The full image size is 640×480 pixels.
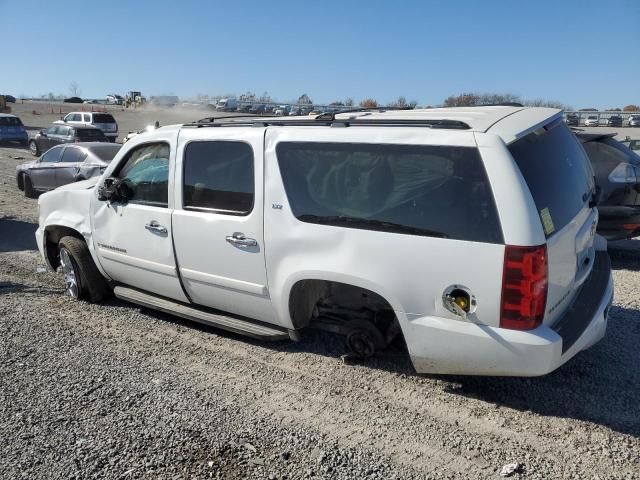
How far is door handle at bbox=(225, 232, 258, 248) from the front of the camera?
12.7 feet

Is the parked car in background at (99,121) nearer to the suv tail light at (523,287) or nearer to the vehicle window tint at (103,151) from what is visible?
the vehicle window tint at (103,151)

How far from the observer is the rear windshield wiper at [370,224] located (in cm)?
316

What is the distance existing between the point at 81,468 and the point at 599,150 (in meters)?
6.58

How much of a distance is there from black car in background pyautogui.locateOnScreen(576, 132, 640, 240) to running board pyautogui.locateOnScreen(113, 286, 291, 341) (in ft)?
15.1

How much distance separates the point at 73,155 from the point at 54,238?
24.2 ft

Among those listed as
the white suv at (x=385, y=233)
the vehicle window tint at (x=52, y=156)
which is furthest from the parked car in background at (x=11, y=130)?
the white suv at (x=385, y=233)

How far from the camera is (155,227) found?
14.8ft

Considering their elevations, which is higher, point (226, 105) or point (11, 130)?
point (226, 105)

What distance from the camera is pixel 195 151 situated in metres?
4.34

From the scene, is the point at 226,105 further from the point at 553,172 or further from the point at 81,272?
the point at 553,172

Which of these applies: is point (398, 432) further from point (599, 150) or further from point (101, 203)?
point (599, 150)

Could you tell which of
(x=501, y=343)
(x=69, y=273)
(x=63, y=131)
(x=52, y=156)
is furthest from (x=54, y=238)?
(x=63, y=131)

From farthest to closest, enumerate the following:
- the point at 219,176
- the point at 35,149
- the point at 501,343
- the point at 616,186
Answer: the point at 35,149
the point at 616,186
the point at 219,176
the point at 501,343

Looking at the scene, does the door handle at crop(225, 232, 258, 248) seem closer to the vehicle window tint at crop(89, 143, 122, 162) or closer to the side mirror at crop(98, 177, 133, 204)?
the side mirror at crop(98, 177, 133, 204)
